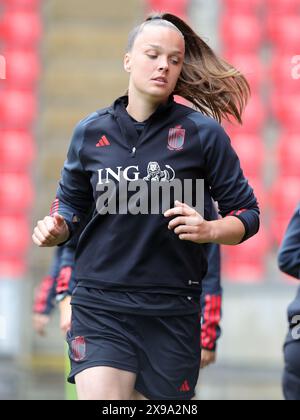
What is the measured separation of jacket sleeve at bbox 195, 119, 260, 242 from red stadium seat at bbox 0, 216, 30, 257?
6.03m

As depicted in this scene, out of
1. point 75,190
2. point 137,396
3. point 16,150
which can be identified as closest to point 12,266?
point 16,150

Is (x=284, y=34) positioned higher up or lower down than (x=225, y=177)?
higher up

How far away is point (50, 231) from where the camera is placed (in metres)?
3.35

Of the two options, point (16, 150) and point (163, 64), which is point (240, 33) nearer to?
point (16, 150)

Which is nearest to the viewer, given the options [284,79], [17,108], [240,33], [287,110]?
[287,110]

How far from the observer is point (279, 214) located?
9.11 m

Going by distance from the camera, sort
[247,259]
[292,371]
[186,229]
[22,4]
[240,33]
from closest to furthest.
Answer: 1. [186,229]
2. [292,371]
3. [247,259]
4. [240,33]
5. [22,4]

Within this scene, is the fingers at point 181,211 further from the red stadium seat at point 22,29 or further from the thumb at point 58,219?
the red stadium seat at point 22,29

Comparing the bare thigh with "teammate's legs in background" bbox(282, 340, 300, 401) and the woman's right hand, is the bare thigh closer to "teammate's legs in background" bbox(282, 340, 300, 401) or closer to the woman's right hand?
the woman's right hand

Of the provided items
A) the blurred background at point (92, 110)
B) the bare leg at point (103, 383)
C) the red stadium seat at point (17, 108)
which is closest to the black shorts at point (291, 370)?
the bare leg at point (103, 383)

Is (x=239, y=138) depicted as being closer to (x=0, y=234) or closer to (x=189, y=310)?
(x=0, y=234)

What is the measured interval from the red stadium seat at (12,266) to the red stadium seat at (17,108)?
133cm

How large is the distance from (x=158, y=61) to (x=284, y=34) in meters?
6.66

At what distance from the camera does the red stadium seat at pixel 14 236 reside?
9328 mm
